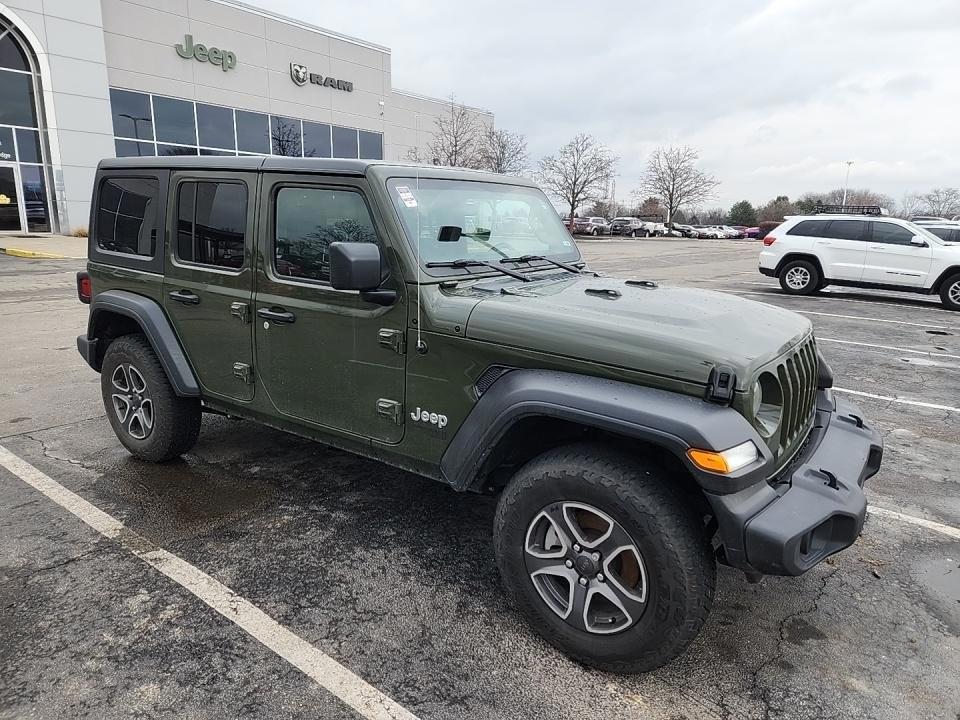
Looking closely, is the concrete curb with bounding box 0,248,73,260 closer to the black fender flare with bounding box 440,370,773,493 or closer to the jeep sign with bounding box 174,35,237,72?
the jeep sign with bounding box 174,35,237,72

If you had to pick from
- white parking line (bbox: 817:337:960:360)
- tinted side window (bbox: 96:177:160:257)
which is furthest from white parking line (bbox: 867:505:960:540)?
white parking line (bbox: 817:337:960:360)

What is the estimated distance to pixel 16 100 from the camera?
74.4 feet

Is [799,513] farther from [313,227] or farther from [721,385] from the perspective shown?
[313,227]

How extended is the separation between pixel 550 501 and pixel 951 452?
13.2ft

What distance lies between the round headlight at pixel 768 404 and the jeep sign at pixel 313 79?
32812 mm

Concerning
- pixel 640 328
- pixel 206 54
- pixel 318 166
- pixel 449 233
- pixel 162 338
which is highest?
pixel 206 54

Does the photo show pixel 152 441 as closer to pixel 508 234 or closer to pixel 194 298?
pixel 194 298

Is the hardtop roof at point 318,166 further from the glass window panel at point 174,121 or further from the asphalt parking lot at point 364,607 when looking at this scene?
the glass window panel at point 174,121

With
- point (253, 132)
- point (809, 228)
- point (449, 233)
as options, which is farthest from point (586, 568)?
point (253, 132)

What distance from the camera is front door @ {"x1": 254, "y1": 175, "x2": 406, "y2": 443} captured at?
9.73 feet

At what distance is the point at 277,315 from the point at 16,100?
1032 inches

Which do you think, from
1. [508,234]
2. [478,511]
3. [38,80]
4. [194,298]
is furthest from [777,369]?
[38,80]

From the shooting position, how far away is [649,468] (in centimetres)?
234

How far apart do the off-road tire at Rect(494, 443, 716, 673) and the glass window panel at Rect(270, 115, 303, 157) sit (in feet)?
101
